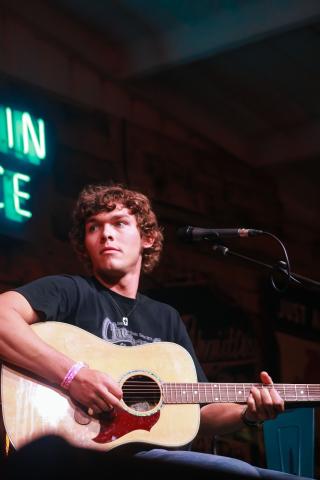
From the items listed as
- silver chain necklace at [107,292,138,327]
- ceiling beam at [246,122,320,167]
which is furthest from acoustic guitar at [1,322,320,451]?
ceiling beam at [246,122,320,167]

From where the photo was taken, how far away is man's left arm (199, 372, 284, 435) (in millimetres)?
3000

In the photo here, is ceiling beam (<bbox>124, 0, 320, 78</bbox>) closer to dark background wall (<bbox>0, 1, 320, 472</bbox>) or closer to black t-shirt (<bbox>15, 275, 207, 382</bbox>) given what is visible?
dark background wall (<bbox>0, 1, 320, 472</bbox>)

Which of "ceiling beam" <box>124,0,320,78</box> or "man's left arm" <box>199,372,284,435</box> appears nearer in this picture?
"man's left arm" <box>199,372,284,435</box>

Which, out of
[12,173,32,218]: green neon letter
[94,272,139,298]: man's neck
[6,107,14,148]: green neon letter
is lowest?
[94,272,139,298]: man's neck

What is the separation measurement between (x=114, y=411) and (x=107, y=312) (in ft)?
1.37

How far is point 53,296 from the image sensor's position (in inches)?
111

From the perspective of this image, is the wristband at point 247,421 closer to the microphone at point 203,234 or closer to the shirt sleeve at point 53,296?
the microphone at point 203,234

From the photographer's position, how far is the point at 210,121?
6.59 metres

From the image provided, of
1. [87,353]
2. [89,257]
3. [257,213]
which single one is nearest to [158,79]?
[257,213]

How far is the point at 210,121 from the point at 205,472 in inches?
206

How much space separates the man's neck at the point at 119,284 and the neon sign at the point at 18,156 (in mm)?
1599

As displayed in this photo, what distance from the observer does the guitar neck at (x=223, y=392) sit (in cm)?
287

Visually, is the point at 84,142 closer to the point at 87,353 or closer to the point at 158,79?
the point at 158,79

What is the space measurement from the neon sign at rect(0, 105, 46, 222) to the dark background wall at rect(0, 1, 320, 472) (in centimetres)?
7
